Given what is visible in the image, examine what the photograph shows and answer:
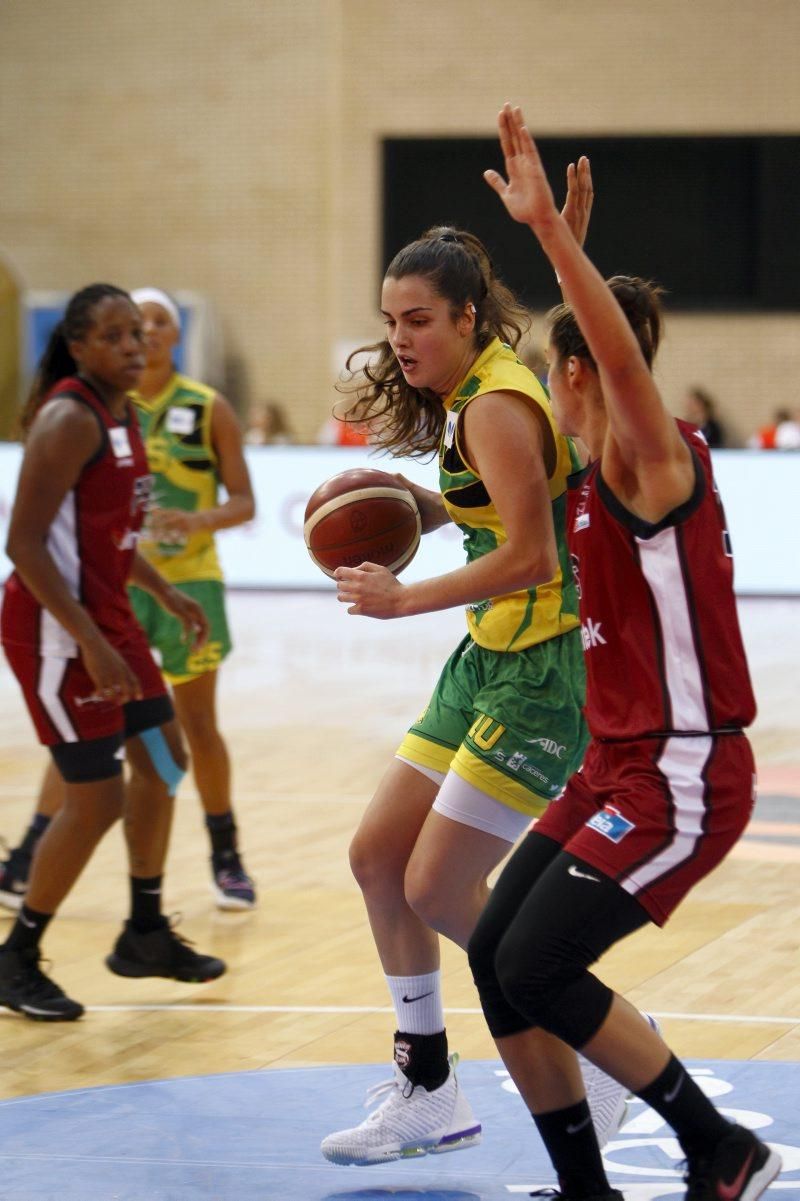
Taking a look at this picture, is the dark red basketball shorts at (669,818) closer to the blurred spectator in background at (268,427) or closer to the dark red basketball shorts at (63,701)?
the dark red basketball shorts at (63,701)

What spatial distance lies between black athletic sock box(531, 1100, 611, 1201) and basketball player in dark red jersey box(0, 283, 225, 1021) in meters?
1.95

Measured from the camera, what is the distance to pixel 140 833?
504 centimetres

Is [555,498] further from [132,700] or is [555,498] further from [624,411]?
[132,700]

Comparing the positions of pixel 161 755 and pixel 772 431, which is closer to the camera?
pixel 161 755

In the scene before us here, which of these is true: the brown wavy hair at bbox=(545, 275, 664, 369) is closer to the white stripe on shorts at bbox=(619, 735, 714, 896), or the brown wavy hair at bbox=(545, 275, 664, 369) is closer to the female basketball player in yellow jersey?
the female basketball player in yellow jersey

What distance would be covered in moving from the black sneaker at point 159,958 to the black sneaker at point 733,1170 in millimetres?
2217

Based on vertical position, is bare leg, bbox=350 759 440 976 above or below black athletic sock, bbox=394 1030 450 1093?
above

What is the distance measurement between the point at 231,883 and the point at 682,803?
320cm

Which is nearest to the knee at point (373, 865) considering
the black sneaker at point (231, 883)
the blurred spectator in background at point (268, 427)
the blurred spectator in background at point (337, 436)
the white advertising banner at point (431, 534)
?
the black sneaker at point (231, 883)

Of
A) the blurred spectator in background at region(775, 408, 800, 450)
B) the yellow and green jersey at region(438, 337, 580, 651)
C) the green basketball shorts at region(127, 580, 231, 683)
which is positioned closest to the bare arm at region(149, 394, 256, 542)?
the green basketball shorts at region(127, 580, 231, 683)

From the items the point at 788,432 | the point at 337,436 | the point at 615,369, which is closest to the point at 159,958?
the point at 615,369

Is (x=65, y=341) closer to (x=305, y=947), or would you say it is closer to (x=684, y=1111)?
(x=305, y=947)

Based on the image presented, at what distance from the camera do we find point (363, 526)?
383 cm

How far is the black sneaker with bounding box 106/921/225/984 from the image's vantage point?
4.96m
